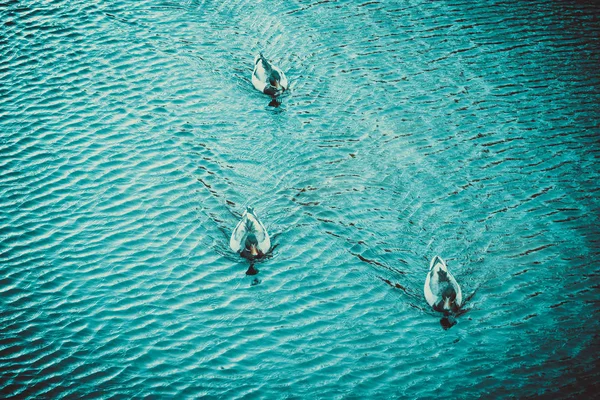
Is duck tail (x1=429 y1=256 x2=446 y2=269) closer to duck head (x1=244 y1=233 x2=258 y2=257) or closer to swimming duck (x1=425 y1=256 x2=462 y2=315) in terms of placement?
swimming duck (x1=425 y1=256 x2=462 y2=315)

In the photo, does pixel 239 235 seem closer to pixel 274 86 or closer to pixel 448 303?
pixel 448 303

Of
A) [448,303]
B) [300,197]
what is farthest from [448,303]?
[300,197]

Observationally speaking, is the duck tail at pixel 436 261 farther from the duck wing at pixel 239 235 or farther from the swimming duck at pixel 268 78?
the swimming duck at pixel 268 78

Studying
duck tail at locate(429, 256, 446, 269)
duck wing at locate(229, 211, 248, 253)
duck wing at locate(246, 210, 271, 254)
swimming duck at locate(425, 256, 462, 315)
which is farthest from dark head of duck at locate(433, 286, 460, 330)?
duck wing at locate(229, 211, 248, 253)

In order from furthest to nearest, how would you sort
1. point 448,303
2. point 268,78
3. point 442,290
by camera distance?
point 268,78 → point 448,303 → point 442,290

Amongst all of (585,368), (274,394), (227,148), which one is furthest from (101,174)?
(585,368)

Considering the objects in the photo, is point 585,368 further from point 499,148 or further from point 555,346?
point 499,148

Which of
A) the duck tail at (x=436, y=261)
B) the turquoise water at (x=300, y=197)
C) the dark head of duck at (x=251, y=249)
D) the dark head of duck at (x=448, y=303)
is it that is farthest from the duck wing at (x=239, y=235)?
the dark head of duck at (x=448, y=303)
